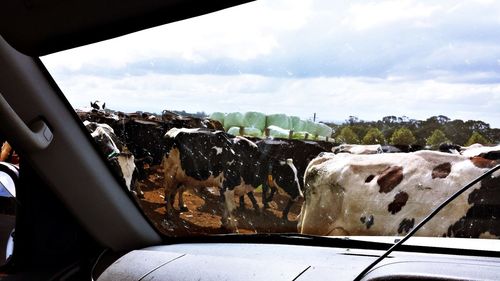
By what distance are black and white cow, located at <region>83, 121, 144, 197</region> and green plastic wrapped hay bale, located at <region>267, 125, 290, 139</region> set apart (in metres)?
0.65

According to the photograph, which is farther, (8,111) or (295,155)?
(295,155)

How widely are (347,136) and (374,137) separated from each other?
9 cm

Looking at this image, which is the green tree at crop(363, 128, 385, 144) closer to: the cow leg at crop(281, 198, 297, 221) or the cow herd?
the cow herd

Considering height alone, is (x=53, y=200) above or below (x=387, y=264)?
above

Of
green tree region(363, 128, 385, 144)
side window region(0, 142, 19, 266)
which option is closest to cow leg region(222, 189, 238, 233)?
green tree region(363, 128, 385, 144)

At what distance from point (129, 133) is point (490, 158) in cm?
142

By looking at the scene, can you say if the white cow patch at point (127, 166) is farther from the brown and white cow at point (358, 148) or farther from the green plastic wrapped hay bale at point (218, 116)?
the brown and white cow at point (358, 148)

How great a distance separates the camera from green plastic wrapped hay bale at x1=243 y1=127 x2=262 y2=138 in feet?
8.02

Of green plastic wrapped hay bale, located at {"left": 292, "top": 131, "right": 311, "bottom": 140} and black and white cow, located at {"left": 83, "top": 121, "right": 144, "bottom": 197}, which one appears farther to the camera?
black and white cow, located at {"left": 83, "top": 121, "right": 144, "bottom": 197}

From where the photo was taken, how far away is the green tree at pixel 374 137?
2.27 m

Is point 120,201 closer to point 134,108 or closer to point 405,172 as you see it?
point 134,108

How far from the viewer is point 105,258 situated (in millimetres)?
2627

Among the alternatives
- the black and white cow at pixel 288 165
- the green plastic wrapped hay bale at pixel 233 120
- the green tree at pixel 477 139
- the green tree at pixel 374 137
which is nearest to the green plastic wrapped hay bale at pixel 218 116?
the green plastic wrapped hay bale at pixel 233 120

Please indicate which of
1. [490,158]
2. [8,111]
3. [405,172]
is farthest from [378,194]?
[8,111]
